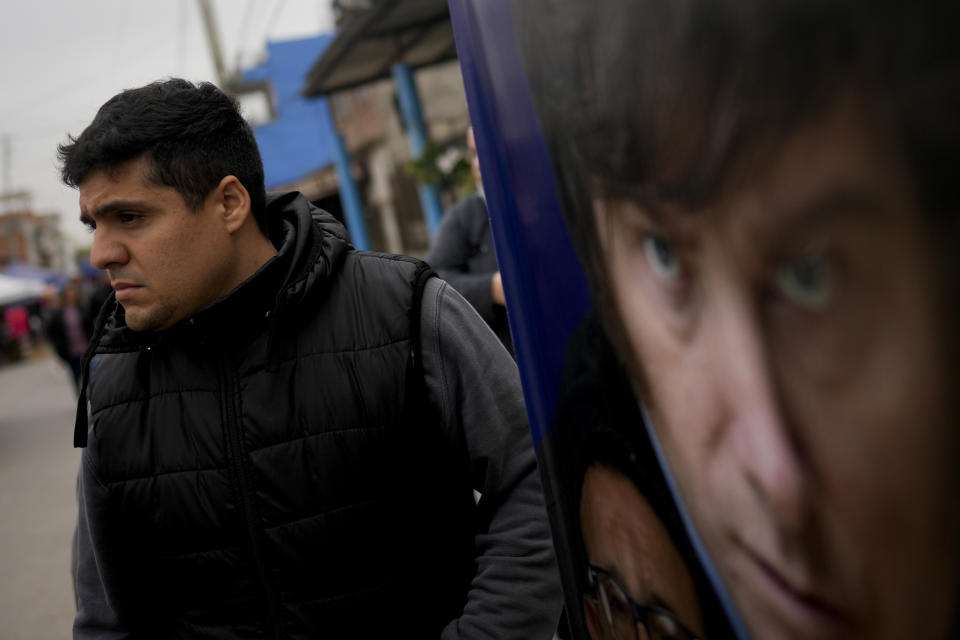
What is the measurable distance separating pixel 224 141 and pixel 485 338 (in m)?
0.67

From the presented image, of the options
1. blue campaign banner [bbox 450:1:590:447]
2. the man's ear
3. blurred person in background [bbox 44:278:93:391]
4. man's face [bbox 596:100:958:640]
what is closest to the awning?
blurred person in background [bbox 44:278:93:391]

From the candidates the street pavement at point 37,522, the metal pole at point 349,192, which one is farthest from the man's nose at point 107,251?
the metal pole at point 349,192

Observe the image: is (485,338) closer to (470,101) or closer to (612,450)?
(470,101)

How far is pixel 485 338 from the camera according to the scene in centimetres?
171

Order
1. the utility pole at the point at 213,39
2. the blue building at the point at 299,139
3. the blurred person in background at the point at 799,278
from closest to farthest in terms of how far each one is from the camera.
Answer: the blurred person in background at the point at 799,278
the utility pole at the point at 213,39
the blue building at the point at 299,139

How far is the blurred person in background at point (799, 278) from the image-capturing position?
19.2 inches

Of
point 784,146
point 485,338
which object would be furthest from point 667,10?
point 485,338

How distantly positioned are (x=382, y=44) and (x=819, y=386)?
11.1 meters

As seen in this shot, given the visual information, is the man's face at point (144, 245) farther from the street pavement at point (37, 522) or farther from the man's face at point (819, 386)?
the street pavement at point (37, 522)

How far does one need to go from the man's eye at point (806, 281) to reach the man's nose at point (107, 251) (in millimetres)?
1382

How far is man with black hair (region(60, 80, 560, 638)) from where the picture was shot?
1.64 meters

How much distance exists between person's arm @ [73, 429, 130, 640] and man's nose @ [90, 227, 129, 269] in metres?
0.36

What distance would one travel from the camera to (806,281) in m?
0.56

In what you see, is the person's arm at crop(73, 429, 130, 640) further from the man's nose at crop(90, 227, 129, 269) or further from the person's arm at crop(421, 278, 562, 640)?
the person's arm at crop(421, 278, 562, 640)
